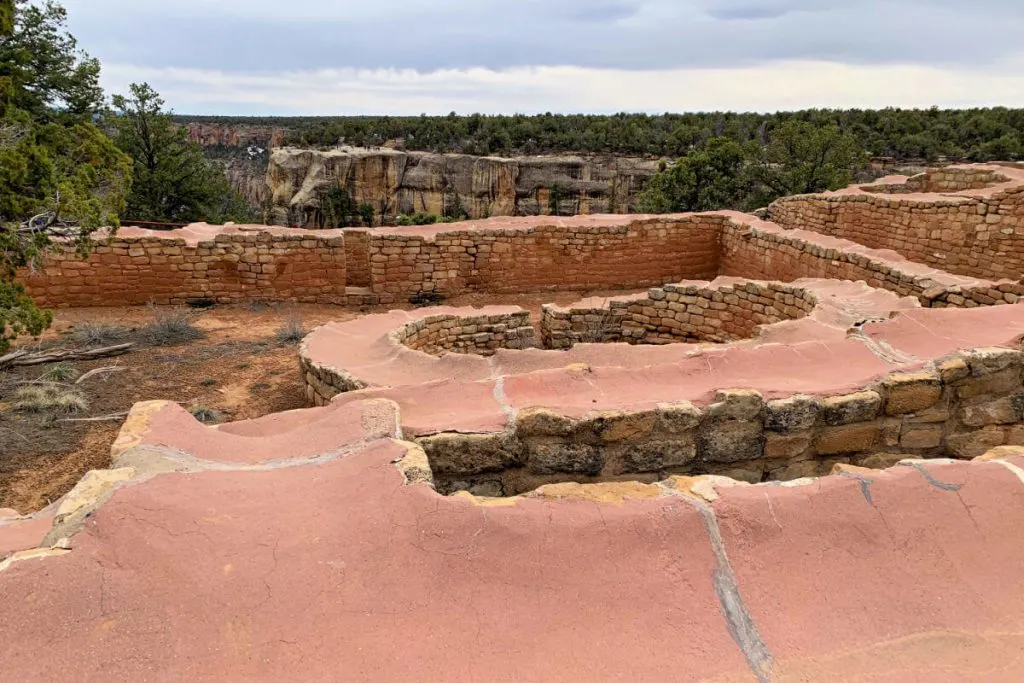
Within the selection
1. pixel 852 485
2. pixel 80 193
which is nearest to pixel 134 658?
pixel 852 485

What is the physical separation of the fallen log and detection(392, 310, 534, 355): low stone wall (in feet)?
12.4

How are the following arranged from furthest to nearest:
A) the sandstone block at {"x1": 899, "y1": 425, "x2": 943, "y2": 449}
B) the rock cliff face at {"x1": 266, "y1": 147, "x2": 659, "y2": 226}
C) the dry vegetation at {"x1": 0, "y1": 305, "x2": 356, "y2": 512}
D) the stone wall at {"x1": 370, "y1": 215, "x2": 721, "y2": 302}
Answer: the rock cliff face at {"x1": 266, "y1": 147, "x2": 659, "y2": 226}, the stone wall at {"x1": 370, "y1": 215, "x2": 721, "y2": 302}, the dry vegetation at {"x1": 0, "y1": 305, "x2": 356, "y2": 512}, the sandstone block at {"x1": 899, "y1": 425, "x2": 943, "y2": 449}

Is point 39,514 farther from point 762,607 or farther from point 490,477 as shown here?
point 762,607

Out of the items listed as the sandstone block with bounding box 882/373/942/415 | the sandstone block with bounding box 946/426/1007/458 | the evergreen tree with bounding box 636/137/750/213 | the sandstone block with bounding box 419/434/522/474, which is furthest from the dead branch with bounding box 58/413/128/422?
the evergreen tree with bounding box 636/137/750/213

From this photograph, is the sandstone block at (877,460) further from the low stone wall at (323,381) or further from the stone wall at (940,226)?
the stone wall at (940,226)

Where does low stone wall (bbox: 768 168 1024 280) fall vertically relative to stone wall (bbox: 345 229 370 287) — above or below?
above

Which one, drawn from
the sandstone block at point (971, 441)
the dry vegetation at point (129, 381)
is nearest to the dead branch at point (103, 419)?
the dry vegetation at point (129, 381)

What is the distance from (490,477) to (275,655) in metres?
1.42

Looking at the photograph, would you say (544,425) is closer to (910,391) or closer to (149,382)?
(910,391)

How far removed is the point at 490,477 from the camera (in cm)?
304

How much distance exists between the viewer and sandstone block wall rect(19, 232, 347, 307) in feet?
33.0

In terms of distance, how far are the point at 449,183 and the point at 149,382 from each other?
38980 mm

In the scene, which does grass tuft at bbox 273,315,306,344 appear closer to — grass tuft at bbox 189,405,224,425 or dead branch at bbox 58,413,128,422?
Result: grass tuft at bbox 189,405,224,425

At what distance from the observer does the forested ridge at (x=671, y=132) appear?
3253 centimetres
